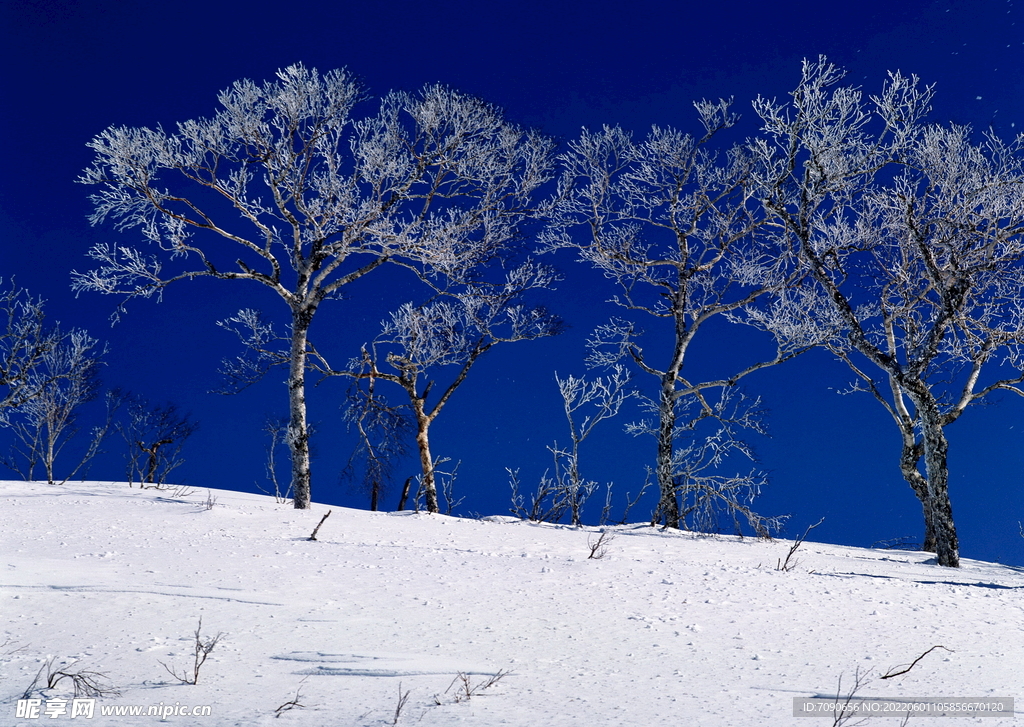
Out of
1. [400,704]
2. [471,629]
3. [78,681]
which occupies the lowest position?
[78,681]

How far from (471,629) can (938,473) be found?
8.40 metres

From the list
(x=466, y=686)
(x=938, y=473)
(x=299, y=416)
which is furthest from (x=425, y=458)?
(x=466, y=686)

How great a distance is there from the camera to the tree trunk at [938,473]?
938cm

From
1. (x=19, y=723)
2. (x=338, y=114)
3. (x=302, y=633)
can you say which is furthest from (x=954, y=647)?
(x=338, y=114)

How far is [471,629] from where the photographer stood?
3996mm

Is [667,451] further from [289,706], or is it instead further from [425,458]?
[289,706]

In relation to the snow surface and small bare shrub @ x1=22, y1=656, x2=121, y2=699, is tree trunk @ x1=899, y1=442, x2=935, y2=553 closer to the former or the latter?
the snow surface

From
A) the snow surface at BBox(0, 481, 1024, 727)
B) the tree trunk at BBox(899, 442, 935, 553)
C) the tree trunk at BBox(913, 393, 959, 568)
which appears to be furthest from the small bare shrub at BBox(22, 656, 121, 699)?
the tree trunk at BBox(899, 442, 935, 553)

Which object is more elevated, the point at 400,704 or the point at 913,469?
the point at 913,469

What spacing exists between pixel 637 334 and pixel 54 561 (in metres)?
10.7

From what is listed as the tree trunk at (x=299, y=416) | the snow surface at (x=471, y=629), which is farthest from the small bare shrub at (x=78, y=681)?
the tree trunk at (x=299, y=416)

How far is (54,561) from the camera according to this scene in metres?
5.37

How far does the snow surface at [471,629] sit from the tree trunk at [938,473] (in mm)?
2558

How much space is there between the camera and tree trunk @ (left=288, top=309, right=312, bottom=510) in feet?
34.0
